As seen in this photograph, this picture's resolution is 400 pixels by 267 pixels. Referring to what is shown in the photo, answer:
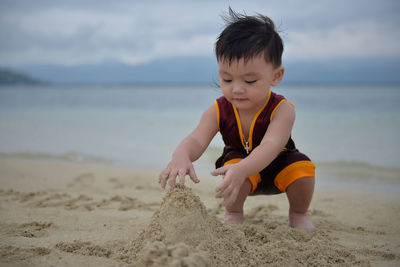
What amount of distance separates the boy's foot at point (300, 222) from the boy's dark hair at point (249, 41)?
100cm

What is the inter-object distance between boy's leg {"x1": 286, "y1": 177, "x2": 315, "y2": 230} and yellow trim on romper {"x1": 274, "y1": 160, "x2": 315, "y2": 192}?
2 cm

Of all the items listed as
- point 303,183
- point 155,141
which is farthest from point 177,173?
point 155,141

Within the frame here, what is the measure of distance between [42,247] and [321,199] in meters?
2.45

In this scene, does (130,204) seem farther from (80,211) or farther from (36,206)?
(36,206)

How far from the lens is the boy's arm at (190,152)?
69.5 inches

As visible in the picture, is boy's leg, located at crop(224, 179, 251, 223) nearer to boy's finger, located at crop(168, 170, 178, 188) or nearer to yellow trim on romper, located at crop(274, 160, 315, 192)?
yellow trim on romper, located at crop(274, 160, 315, 192)

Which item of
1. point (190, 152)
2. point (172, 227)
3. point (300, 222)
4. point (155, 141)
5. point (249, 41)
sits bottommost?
point (300, 222)

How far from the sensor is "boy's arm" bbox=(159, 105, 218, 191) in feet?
5.79

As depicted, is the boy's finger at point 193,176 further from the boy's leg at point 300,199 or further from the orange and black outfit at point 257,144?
the boy's leg at point 300,199

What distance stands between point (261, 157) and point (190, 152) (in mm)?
409

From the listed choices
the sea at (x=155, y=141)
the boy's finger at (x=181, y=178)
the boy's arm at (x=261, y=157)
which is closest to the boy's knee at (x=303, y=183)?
the boy's arm at (x=261, y=157)

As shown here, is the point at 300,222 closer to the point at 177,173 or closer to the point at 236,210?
the point at 236,210

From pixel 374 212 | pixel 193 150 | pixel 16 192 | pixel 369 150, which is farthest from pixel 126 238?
pixel 369 150

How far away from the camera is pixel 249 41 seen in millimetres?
1920
